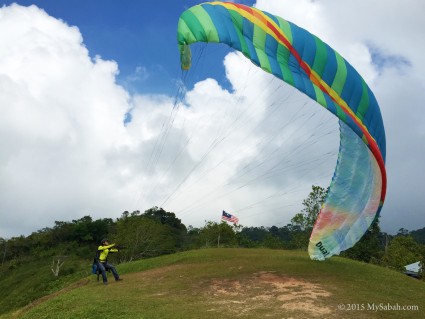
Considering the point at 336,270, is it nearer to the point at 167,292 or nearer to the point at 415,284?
the point at 415,284

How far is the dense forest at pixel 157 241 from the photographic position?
48688 mm

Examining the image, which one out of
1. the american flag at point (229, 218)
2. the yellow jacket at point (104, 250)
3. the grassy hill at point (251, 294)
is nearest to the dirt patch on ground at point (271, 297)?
the grassy hill at point (251, 294)

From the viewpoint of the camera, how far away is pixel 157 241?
Answer: 168 feet

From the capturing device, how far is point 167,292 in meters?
16.1

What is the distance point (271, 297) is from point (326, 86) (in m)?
7.43

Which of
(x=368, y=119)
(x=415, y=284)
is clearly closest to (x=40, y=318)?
(x=368, y=119)

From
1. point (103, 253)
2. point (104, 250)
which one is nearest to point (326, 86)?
point (104, 250)

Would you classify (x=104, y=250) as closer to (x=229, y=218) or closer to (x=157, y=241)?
(x=229, y=218)

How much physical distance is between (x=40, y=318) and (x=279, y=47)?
12.2 m

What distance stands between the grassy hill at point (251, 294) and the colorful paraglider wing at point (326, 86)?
6.61 feet

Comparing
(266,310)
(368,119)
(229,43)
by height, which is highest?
(229,43)

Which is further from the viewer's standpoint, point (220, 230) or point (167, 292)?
point (220, 230)

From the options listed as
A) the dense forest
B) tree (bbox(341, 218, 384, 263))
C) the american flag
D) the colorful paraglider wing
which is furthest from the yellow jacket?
tree (bbox(341, 218, 384, 263))

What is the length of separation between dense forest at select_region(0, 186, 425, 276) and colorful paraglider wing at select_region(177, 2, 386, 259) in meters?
25.0
